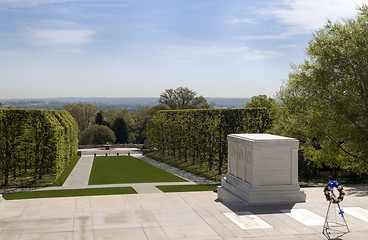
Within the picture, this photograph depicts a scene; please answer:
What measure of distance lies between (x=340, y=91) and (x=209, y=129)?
14.4 meters

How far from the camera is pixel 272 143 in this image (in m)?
13.4

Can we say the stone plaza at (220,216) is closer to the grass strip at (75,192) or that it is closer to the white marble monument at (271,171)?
the white marble monument at (271,171)

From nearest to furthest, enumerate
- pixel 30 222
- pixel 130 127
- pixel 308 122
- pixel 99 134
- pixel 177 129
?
pixel 30 222
pixel 308 122
pixel 177 129
pixel 99 134
pixel 130 127

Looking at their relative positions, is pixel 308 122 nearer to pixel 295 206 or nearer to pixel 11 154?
pixel 295 206

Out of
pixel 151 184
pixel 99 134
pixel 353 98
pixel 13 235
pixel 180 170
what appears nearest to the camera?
pixel 13 235

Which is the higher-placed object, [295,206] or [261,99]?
[261,99]

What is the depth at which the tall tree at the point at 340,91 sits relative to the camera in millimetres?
18078

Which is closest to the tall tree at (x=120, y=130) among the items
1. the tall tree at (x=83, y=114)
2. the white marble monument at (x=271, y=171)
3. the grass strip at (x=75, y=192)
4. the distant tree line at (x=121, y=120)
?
the distant tree line at (x=121, y=120)

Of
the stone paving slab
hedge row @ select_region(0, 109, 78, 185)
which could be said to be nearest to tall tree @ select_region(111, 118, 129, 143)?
hedge row @ select_region(0, 109, 78, 185)

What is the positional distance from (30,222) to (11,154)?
15607 mm

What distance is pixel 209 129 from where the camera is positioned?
3188 cm

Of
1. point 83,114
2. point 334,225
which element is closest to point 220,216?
point 334,225

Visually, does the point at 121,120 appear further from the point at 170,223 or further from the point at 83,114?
the point at 170,223

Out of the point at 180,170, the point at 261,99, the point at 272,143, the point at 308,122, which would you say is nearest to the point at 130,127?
the point at 261,99
